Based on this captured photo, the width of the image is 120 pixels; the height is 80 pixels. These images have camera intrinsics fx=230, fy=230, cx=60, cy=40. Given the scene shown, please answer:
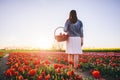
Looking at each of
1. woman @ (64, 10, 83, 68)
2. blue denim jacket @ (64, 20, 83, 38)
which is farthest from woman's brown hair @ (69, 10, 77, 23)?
blue denim jacket @ (64, 20, 83, 38)

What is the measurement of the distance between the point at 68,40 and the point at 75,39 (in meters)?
0.32

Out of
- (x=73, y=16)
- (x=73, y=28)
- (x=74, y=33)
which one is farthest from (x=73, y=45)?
(x=73, y=16)

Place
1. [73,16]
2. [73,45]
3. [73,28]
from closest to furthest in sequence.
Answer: [73,16]
[73,28]
[73,45]

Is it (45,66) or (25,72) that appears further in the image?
(45,66)

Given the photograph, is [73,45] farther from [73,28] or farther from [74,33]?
[73,28]

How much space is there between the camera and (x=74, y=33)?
947cm

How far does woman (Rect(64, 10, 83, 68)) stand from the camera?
940 cm

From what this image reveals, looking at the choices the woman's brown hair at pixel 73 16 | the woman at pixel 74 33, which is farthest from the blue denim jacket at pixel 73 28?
the woman's brown hair at pixel 73 16

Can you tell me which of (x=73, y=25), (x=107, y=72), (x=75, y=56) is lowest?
(x=107, y=72)

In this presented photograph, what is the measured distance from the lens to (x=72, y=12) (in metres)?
9.26

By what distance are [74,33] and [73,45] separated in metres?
0.51

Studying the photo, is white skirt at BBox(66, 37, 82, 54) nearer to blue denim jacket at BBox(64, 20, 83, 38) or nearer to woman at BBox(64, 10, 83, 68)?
woman at BBox(64, 10, 83, 68)

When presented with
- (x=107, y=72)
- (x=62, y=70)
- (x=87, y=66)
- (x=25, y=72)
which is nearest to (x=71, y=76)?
(x=62, y=70)

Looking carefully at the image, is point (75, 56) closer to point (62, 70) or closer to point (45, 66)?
point (45, 66)
